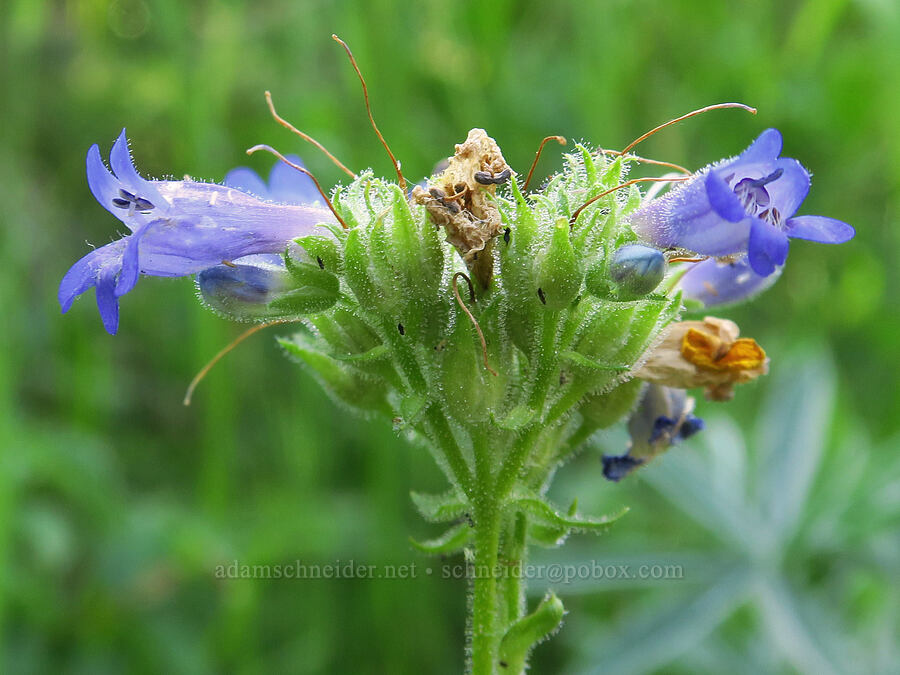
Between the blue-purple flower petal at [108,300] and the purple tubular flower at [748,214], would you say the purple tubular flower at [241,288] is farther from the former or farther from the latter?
the purple tubular flower at [748,214]

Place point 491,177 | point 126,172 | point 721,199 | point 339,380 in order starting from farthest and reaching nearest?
point 339,380 < point 491,177 < point 126,172 < point 721,199

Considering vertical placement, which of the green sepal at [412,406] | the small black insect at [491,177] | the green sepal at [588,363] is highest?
the small black insect at [491,177]

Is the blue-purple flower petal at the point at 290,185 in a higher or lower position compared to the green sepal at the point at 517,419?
higher

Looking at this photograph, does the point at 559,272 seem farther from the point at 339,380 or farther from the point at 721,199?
the point at 339,380

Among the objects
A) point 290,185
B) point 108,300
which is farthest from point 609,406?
point 108,300

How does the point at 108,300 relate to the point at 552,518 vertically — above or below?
above

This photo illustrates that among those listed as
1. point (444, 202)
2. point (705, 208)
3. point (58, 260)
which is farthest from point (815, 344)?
point (58, 260)

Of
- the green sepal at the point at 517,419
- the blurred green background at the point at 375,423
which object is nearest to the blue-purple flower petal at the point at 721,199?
the green sepal at the point at 517,419
